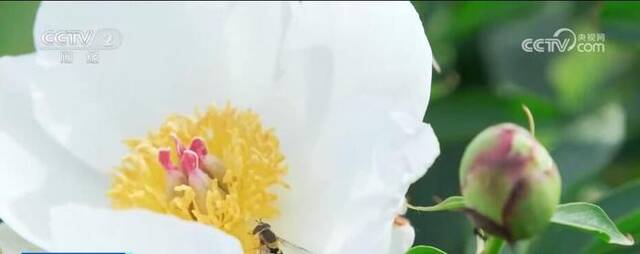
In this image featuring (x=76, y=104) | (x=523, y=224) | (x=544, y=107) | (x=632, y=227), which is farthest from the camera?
(x=544, y=107)

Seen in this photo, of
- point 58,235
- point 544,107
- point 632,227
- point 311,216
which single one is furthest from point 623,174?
point 58,235

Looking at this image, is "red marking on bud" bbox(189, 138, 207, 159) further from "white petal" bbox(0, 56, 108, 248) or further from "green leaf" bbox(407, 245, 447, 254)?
"green leaf" bbox(407, 245, 447, 254)

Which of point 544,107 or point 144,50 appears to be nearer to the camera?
point 144,50

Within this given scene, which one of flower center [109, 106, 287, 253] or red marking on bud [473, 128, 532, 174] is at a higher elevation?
flower center [109, 106, 287, 253]

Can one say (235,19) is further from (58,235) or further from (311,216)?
(58,235)

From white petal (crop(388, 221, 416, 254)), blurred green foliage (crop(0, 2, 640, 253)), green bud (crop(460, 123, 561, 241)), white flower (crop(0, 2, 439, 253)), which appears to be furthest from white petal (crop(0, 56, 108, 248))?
green bud (crop(460, 123, 561, 241))

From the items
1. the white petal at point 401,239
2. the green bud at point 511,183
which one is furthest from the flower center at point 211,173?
the green bud at point 511,183

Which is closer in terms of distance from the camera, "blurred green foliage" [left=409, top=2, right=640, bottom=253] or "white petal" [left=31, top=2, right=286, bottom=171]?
"white petal" [left=31, top=2, right=286, bottom=171]

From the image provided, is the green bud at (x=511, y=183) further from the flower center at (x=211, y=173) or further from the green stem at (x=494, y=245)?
the flower center at (x=211, y=173)
